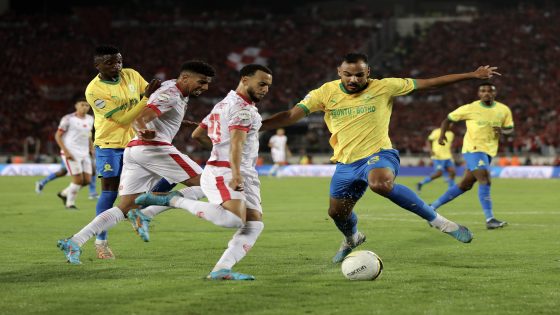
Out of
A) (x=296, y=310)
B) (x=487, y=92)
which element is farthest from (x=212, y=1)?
(x=296, y=310)

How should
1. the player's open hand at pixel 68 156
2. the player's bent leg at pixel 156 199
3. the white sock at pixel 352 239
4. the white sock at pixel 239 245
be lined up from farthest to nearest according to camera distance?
the player's open hand at pixel 68 156 < the white sock at pixel 352 239 < the player's bent leg at pixel 156 199 < the white sock at pixel 239 245

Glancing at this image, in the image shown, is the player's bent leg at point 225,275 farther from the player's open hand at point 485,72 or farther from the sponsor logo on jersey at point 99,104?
the player's open hand at point 485,72

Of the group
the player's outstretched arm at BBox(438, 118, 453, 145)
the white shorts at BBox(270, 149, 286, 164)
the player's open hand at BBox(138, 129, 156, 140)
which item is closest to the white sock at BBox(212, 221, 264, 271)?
the player's open hand at BBox(138, 129, 156, 140)

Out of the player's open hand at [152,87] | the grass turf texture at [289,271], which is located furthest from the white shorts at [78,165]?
the player's open hand at [152,87]

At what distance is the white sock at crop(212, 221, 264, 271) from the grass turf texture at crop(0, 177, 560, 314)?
0.74 feet

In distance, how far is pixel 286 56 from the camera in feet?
182

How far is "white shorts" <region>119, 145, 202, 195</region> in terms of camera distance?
980cm

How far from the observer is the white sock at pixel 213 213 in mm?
8094

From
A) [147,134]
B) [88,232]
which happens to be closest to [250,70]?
[147,134]

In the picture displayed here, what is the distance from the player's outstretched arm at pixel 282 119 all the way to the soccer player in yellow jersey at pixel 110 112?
1489mm

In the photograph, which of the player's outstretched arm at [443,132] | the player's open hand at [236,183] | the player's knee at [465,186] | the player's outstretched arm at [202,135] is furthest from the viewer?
the player's knee at [465,186]

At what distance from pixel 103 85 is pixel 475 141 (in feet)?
24.0

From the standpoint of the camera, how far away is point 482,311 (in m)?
6.63

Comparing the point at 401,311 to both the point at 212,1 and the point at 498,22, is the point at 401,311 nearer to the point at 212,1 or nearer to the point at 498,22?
the point at 498,22
